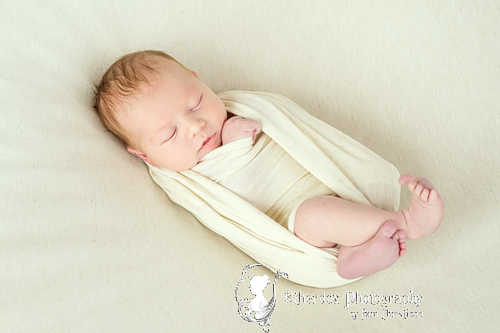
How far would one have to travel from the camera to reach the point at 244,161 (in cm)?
136

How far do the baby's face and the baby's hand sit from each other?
31 millimetres

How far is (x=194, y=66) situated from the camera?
1.74 meters

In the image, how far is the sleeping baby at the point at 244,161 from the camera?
49.6 inches

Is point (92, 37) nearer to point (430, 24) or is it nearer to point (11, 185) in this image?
point (11, 185)

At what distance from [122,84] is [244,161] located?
450 millimetres

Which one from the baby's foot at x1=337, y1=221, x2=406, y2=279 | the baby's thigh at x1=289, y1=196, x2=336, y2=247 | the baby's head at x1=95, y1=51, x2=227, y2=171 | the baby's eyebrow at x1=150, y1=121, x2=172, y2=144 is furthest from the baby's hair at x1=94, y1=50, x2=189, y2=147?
the baby's foot at x1=337, y1=221, x2=406, y2=279

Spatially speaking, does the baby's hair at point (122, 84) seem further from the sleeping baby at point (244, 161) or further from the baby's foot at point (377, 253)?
the baby's foot at point (377, 253)

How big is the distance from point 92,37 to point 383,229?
1.22m

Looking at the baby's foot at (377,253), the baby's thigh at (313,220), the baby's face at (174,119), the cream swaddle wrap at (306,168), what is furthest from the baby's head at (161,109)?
the baby's foot at (377,253)

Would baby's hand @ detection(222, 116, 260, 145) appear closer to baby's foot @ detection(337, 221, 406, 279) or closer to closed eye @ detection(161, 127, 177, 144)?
closed eye @ detection(161, 127, 177, 144)

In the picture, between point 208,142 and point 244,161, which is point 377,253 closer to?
point 244,161

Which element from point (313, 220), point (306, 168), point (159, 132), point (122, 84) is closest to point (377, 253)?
point (313, 220)

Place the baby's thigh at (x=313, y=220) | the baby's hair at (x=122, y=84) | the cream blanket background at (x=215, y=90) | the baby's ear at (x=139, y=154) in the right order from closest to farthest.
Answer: the cream blanket background at (x=215, y=90)
the baby's thigh at (x=313, y=220)
the baby's hair at (x=122, y=84)
the baby's ear at (x=139, y=154)

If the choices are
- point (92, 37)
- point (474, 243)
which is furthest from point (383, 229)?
point (92, 37)
